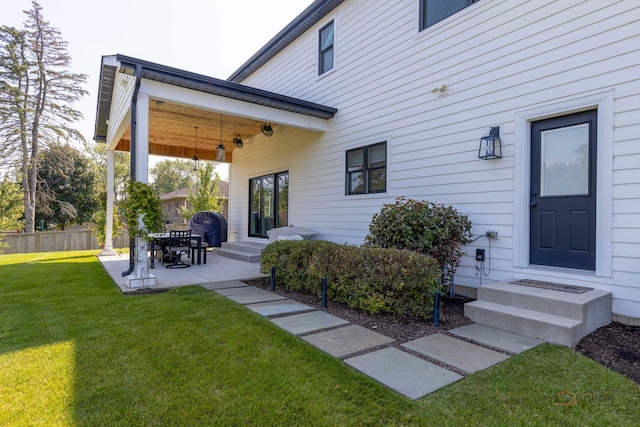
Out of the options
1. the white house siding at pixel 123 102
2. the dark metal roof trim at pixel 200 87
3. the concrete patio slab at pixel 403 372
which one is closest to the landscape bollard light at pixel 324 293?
the concrete patio slab at pixel 403 372

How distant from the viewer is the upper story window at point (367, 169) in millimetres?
6465

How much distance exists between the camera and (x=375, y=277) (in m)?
4.01

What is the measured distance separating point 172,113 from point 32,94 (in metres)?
17.1

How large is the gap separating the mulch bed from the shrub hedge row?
4.8 inches

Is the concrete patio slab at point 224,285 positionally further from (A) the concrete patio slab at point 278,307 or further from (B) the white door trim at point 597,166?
(B) the white door trim at point 597,166

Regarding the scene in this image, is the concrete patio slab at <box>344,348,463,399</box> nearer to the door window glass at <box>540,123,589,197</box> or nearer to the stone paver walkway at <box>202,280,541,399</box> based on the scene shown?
the stone paver walkway at <box>202,280,541,399</box>

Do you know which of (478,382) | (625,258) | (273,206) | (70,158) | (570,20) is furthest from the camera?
(70,158)

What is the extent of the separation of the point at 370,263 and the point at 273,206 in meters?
6.28

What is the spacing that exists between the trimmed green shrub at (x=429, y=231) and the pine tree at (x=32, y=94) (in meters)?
20.7

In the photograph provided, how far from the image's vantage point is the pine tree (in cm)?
1734

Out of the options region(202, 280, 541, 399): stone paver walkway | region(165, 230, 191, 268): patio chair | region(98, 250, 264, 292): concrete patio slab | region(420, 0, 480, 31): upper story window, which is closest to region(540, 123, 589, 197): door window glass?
region(202, 280, 541, 399): stone paver walkway

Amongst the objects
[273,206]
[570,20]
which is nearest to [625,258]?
[570,20]

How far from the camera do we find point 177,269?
7.12m

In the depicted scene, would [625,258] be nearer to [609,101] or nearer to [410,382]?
[609,101]
